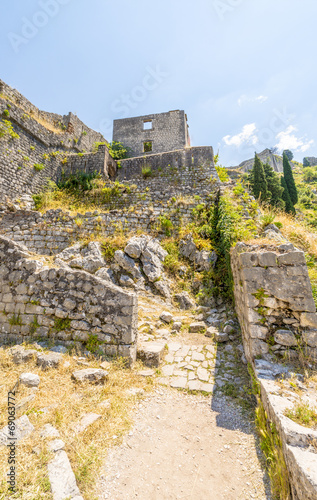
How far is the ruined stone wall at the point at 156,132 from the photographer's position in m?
17.4

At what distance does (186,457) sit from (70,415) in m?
1.49

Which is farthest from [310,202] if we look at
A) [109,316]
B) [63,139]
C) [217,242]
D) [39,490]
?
[39,490]

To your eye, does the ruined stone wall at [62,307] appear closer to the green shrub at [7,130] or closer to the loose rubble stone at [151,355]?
the loose rubble stone at [151,355]

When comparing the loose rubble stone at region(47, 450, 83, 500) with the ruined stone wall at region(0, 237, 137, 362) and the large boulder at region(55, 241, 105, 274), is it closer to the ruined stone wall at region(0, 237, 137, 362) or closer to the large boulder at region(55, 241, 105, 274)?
the ruined stone wall at region(0, 237, 137, 362)

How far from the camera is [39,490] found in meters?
1.81

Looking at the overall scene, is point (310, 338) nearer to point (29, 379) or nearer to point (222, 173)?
point (29, 379)

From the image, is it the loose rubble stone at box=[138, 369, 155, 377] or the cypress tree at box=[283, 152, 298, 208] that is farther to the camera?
the cypress tree at box=[283, 152, 298, 208]

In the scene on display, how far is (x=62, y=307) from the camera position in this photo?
4207 millimetres

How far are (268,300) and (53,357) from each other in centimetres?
384

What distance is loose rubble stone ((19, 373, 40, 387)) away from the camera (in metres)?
3.07

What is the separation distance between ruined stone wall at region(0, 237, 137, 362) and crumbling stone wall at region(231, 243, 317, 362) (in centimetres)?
218

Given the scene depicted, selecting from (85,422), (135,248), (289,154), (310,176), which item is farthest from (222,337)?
(289,154)

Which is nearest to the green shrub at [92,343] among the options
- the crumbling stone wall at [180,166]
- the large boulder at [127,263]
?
the large boulder at [127,263]

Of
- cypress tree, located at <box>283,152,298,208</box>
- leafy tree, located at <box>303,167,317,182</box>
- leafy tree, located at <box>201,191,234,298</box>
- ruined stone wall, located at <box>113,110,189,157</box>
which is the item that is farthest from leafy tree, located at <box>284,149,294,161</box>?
leafy tree, located at <box>201,191,234,298</box>
